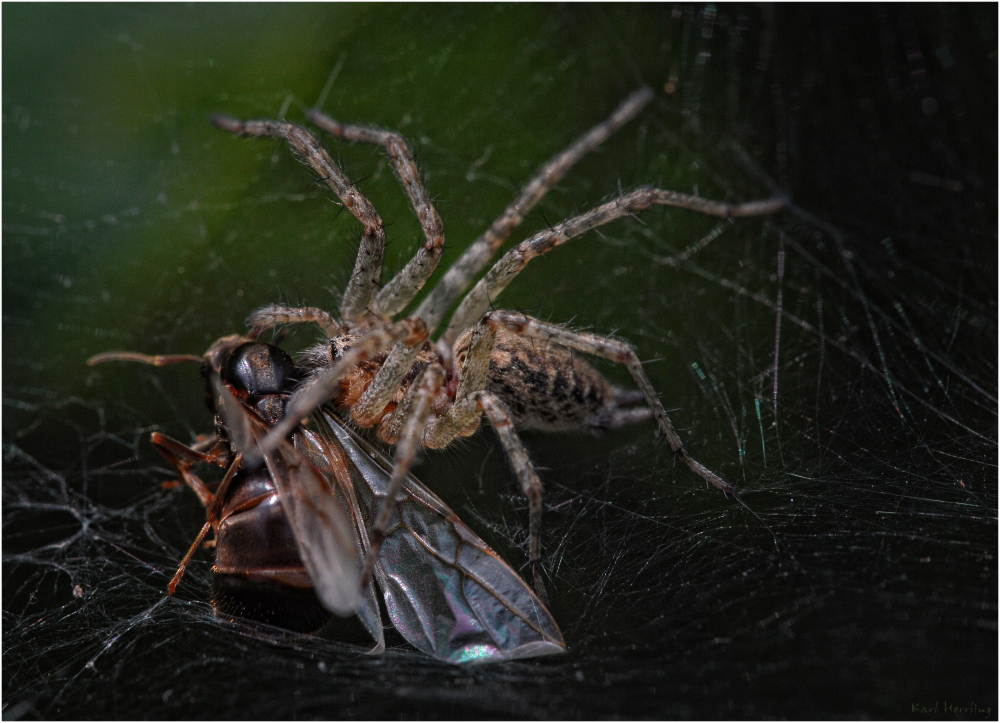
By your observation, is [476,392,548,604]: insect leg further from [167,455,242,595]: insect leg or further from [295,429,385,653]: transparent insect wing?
[167,455,242,595]: insect leg

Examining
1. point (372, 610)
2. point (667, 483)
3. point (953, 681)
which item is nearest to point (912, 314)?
point (667, 483)

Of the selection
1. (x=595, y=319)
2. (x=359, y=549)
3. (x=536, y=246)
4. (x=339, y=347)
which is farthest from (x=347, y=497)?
(x=595, y=319)

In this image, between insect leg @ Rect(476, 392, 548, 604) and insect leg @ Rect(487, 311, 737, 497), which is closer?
insect leg @ Rect(476, 392, 548, 604)

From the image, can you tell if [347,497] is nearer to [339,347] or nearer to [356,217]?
[339,347]

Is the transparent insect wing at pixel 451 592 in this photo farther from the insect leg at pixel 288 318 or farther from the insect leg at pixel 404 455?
the insect leg at pixel 288 318

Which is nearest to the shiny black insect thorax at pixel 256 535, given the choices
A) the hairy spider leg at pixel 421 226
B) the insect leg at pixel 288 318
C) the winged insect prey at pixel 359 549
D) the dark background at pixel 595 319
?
the winged insect prey at pixel 359 549

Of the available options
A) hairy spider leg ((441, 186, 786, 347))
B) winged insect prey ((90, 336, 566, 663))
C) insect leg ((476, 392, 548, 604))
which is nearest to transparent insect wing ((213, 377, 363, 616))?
winged insect prey ((90, 336, 566, 663))
